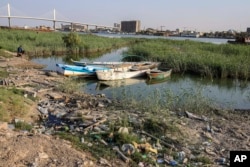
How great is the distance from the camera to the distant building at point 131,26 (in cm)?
12644

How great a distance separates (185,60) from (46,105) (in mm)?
13338

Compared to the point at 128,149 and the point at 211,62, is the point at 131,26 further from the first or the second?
the point at 128,149

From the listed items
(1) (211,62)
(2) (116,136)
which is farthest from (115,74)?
(2) (116,136)

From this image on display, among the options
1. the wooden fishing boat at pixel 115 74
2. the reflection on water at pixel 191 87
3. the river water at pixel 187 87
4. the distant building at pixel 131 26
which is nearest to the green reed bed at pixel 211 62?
the river water at pixel 187 87

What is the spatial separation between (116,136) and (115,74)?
10096 millimetres

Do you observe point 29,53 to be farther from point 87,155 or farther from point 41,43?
point 87,155

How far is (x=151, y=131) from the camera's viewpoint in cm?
631

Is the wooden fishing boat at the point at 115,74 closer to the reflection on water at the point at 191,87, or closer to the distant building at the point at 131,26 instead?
the reflection on water at the point at 191,87

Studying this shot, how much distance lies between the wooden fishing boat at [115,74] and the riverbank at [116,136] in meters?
6.02

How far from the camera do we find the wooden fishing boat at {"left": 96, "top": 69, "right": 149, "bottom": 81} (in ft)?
49.4

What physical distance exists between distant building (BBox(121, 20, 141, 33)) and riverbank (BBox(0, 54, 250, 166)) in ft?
393

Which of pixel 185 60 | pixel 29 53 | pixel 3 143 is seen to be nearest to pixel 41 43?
pixel 29 53

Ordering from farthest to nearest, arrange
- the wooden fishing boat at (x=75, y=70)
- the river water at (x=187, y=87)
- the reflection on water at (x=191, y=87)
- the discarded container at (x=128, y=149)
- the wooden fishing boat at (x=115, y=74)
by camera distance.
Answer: the wooden fishing boat at (x=75, y=70) → the wooden fishing boat at (x=115, y=74) → the river water at (x=187, y=87) → the reflection on water at (x=191, y=87) → the discarded container at (x=128, y=149)

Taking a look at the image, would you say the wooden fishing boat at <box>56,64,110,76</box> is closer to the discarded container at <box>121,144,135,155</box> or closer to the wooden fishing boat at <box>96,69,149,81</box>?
→ the wooden fishing boat at <box>96,69,149,81</box>
